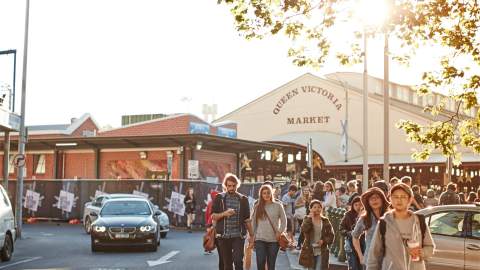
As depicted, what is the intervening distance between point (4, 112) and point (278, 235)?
15.7 meters

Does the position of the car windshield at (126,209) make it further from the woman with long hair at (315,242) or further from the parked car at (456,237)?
the parked car at (456,237)

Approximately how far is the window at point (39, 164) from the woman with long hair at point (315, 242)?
115ft

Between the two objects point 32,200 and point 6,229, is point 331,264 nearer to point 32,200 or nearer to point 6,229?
point 6,229

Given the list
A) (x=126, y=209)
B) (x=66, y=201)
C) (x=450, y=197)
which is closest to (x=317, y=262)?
(x=450, y=197)

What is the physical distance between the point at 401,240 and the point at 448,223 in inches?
190

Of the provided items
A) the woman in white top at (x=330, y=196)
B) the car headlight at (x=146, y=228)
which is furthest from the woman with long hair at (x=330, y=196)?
the car headlight at (x=146, y=228)

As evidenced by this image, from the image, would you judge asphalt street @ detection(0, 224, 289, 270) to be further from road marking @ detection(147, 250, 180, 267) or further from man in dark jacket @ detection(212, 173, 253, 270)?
man in dark jacket @ detection(212, 173, 253, 270)

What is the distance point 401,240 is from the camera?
22.4 feet

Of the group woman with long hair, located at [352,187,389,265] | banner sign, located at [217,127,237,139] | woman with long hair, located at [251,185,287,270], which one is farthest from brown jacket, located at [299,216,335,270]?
banner sign, located at [217,127,237,139]

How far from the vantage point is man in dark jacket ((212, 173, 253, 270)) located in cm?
1125

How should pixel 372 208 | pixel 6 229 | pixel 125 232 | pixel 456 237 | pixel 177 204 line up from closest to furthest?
pixel 372 208 < pixel 456 237 < pixel 6 229 < pixel 125 232 < pixel 177 204

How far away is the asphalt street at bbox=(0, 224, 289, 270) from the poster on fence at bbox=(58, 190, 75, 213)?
9.75 meters

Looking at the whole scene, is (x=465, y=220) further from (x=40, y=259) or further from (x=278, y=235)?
(x=40, y=259)

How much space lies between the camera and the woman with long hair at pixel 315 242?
11211 mm
